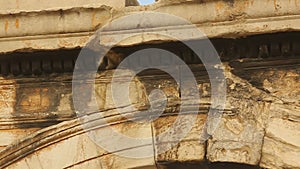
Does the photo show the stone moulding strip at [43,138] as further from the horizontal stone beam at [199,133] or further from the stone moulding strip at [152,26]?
the stone moulding strip at [152,26]

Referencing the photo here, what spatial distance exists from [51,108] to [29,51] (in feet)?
1.19

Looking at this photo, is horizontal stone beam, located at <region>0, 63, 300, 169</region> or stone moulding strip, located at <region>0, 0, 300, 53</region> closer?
horizontal stone beam, located at <region>0, 63, 300, 169</region>

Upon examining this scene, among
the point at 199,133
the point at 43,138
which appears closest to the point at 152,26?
the point at 199,133

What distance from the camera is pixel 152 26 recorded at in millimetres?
6512

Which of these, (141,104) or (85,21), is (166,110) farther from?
(85,21)

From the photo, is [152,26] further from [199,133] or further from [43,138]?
[43,138]

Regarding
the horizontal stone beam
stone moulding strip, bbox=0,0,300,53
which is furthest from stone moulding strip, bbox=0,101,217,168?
stone moulding strip, bbox=0,0,300,53

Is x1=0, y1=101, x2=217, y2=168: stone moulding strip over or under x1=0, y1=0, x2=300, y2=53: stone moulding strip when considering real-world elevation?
under

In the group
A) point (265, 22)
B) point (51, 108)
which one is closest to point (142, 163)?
point (51, 108)

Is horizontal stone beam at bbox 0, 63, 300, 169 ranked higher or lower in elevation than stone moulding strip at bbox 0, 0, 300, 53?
lower

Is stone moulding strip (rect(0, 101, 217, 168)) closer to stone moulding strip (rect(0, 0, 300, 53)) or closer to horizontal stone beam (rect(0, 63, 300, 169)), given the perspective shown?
horizontal stone beam (rect(0, 63, 300, 169))

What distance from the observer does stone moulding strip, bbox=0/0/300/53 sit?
6.43 metres

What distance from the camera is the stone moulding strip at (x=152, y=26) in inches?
253

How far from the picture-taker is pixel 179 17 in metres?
6.52
